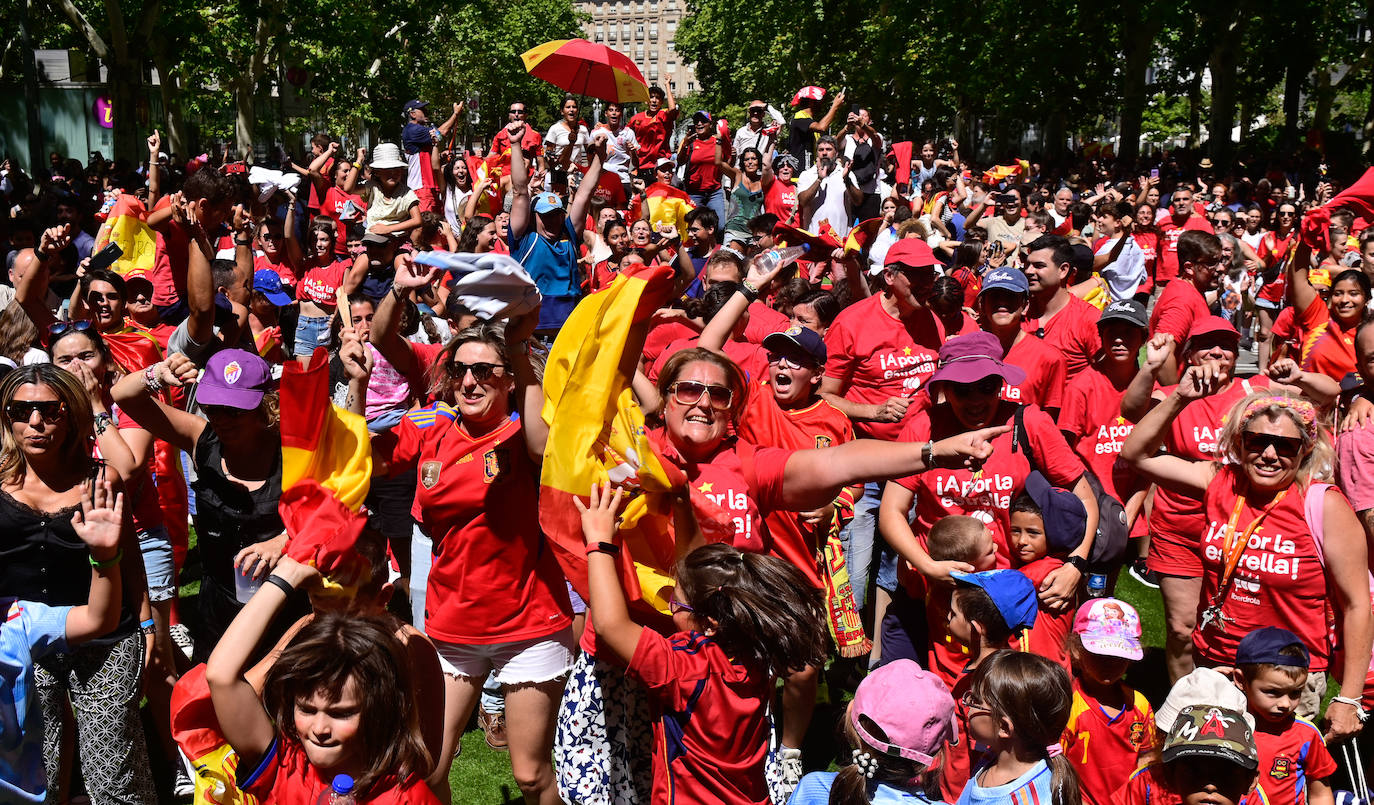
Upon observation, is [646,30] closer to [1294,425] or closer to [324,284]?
[324,284]

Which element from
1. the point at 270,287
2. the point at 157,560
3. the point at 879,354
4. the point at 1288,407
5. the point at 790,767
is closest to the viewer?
the point at 1288,407

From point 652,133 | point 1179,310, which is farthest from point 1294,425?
point 652,133

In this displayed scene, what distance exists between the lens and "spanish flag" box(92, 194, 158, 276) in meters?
8.96

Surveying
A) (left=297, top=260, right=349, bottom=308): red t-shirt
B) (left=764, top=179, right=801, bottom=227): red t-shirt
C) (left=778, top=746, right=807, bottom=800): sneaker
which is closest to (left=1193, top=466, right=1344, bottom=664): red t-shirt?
Answer: (left=778, top=746, right=807, bottom=800): sneaker

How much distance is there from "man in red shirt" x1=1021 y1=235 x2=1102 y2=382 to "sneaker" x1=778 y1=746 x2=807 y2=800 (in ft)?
9.26

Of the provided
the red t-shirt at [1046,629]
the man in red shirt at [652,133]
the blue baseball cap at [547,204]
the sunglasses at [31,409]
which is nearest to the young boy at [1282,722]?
the red t-shirt at [1046,629]

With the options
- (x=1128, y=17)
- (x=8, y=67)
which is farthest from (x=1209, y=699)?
(x=8, y=67)

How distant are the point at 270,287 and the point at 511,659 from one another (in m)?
5.51

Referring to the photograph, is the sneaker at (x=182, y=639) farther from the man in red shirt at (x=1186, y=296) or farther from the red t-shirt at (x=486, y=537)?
the man in red shirt at (x=1186, y=296)

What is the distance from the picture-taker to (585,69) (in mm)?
12875

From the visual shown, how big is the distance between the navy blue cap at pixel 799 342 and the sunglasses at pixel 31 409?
3096 mm

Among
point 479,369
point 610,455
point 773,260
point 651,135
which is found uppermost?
point 651,135

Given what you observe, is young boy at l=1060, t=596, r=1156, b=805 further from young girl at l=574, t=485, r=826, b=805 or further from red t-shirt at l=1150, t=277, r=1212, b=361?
red t-shirt at l=1150, t=277, r=1212, b=361

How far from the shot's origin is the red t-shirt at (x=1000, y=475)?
16.3ft
